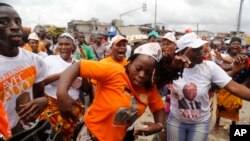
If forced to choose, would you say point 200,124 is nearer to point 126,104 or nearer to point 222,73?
point 222,73

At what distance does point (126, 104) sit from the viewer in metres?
2.65

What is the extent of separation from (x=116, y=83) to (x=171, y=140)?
176 cm

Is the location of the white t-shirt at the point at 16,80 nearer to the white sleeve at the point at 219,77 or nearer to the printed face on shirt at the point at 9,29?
the printed face on shirt at the point at 9,29

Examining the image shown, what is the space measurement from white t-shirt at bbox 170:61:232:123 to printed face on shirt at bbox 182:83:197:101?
28mm

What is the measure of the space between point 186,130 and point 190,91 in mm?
497

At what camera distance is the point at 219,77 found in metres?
3.81

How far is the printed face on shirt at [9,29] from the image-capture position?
2.68 m

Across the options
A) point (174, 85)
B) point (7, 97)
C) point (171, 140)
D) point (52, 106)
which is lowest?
point (171, 140)

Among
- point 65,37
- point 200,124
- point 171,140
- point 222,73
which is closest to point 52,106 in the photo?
point 65,37

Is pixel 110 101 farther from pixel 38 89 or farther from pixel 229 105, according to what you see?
pixel 229 105

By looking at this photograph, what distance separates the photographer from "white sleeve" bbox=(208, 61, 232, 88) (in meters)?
3.76

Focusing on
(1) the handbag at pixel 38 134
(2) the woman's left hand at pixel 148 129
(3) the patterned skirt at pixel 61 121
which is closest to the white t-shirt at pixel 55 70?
(3) the patterned skirt at pixel 61 121

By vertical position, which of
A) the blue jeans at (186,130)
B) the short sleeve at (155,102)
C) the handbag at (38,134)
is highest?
the handbag at (38,134)

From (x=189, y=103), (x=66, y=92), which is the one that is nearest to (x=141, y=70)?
(x=66, y=92)
